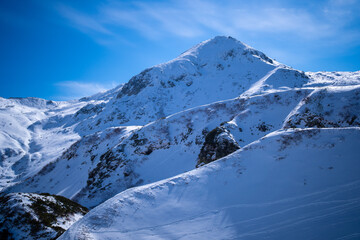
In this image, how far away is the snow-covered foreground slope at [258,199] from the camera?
6512 millimetres

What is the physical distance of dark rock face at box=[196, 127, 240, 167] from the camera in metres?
16.5

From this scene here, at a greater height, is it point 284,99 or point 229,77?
point 229,77

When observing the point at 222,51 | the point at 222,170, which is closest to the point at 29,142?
the point at 222,51

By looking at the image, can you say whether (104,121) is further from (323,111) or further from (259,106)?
(323,111)

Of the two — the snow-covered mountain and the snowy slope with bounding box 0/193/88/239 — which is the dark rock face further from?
the snowy slope with bounding box 0/193/88/239

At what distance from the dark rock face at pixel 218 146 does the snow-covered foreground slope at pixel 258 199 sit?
565 cm

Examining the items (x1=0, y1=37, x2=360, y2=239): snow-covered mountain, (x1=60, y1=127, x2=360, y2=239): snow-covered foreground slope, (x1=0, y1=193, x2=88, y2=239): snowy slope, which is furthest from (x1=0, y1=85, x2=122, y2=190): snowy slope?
(x1=60, y1=127, x2=360, y2=239): snow-covered foreground slope

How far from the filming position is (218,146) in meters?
17.2

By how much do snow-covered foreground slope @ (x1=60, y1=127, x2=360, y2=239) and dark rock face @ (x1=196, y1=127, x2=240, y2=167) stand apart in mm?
5651

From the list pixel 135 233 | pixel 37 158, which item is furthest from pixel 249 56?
pixel 37 158

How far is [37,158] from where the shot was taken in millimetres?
56312

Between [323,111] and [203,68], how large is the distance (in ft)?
217

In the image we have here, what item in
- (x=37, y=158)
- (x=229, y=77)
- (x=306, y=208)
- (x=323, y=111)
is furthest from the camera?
(x=229, y=77)

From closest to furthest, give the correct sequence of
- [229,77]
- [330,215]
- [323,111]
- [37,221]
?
1. [330,215]
2. [37,221]
3. [323,111]
4. [229,77]
